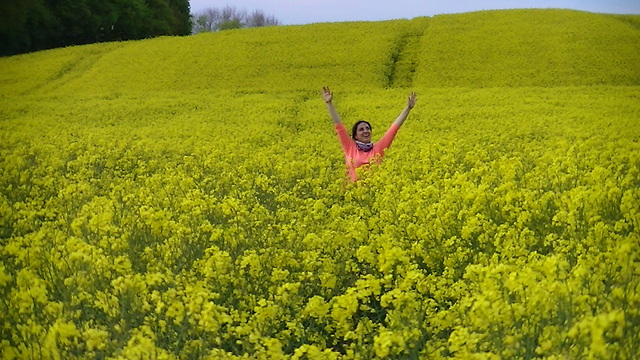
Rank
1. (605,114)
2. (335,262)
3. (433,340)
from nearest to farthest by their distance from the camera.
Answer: (433,340), (335,262), (605,114)

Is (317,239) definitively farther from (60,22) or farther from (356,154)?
(60,22)

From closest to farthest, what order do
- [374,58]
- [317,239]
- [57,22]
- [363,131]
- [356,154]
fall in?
[317,239]
[57,22]
[363,131]
[356,154]
[374,58]

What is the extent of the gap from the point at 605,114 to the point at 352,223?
6.94 meters

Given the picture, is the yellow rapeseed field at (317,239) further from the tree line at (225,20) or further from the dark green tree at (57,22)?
the tree line at (225,20)

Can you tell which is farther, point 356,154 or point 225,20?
point 225,20

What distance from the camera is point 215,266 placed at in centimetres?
357

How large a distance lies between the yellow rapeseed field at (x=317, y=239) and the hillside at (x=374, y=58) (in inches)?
234

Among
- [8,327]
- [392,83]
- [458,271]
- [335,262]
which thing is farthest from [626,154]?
[392,83]

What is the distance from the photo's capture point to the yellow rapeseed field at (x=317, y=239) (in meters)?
2.61

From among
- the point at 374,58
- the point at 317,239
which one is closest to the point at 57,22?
the point at 317,239

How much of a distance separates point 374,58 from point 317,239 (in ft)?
Answer: 64.7

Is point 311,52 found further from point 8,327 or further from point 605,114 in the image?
point 8,327

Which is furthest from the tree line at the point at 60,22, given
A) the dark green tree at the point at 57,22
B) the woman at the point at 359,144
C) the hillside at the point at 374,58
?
the hillside at the point at 374,58

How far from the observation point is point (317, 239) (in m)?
3.98
